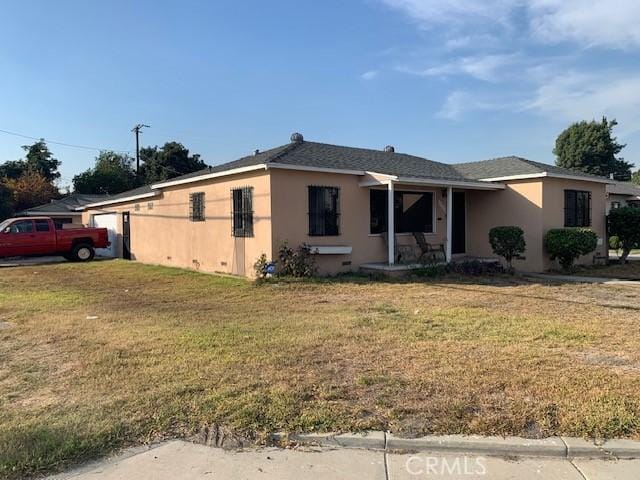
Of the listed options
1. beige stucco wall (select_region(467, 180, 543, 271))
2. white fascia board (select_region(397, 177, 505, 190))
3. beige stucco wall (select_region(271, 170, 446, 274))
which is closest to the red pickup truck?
beige stucco wall (select_region(271, 170, 446, 274))

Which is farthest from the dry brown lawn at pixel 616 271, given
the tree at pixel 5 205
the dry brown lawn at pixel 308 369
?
the tree at pixel 5 205

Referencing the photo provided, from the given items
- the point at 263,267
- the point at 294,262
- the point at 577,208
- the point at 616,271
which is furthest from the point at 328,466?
the point at 577,208

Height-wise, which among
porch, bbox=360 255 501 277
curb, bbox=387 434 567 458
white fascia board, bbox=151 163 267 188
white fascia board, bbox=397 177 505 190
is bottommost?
curb, bbox=387 434 567 458

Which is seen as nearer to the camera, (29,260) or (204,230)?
(204,230)

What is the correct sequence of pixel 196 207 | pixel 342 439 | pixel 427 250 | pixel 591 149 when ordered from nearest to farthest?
pixel 342 439
pixel 427 250
pixel 196 207
pixel 591 149

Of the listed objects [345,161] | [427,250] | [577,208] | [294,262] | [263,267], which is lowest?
[263,267]

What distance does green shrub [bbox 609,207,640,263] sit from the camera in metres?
16.7

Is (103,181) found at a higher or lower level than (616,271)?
higher

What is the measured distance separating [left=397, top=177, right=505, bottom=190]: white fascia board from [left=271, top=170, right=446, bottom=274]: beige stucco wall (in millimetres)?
1278

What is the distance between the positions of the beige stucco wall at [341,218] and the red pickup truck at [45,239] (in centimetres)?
1210

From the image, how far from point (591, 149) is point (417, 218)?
36670mm

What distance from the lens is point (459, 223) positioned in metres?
17.3

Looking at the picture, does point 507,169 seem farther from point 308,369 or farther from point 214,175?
point 308,369

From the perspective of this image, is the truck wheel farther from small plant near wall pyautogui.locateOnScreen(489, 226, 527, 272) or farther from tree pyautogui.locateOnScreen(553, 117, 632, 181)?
tree pyautogui.locateOnScreen(553, 117, 632, 181)
